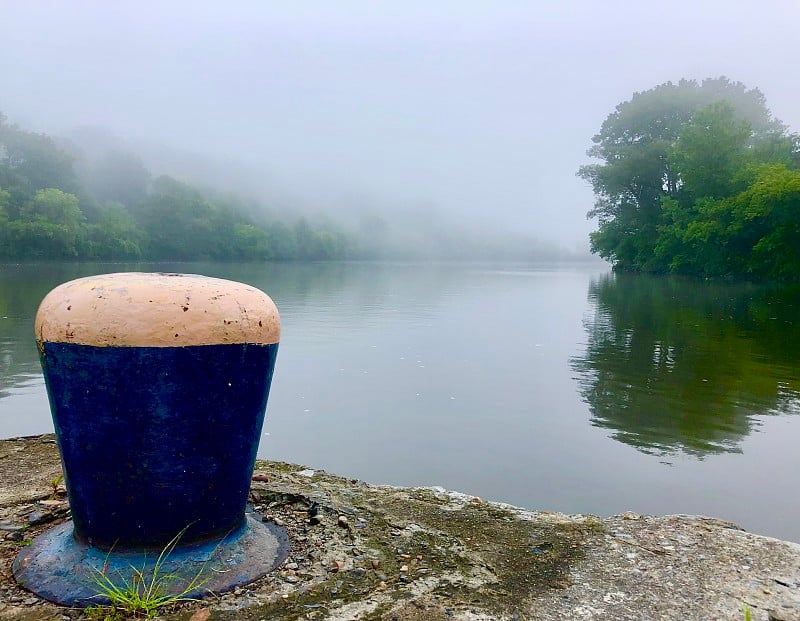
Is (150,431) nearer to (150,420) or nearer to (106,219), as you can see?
(150,420)

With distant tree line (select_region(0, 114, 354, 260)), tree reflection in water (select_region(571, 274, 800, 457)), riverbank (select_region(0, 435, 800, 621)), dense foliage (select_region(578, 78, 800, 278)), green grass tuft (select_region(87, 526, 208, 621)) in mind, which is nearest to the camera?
green grass tuft (select_region(87, 526, 208, 621))

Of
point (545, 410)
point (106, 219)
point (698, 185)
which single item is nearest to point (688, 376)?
point (545, 410)

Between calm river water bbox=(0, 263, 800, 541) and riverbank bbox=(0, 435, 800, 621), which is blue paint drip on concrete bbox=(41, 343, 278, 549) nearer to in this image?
riverbank bbox=(0, 435, 800, 621)

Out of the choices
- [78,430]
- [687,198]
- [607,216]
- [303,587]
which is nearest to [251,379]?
[78,430]

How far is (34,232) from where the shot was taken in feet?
202

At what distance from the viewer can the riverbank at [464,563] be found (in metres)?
2.81

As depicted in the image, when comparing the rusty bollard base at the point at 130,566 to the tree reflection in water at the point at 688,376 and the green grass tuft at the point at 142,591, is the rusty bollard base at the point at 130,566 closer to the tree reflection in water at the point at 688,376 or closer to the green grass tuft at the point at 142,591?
the green grass tuft at the point at 142,591

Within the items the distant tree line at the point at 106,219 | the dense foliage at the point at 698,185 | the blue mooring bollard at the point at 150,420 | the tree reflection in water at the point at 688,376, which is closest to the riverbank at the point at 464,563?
the blue mooring bollard at the point at 150,420

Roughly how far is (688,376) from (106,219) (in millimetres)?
78225

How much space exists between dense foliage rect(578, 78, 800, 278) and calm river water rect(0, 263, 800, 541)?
2640 cm

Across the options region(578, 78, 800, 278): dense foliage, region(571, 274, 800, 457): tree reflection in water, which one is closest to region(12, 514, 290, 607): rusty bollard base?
region(571, 274, 800, 457): tree reflection in water

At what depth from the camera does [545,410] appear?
8.95m

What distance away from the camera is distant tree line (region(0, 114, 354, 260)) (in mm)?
63312

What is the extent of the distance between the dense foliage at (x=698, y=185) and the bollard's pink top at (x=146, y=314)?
41.9 meters
